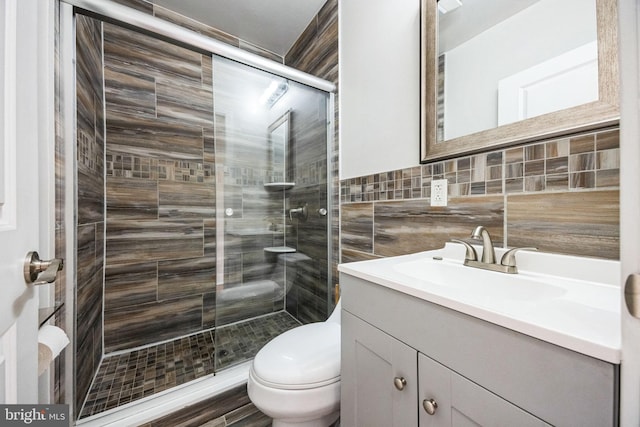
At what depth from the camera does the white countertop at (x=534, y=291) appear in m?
0.36

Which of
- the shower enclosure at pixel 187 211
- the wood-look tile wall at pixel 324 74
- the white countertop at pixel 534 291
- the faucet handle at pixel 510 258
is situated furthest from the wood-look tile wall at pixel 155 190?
the faucet handle at pixel 510 258

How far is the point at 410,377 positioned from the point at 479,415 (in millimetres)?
152

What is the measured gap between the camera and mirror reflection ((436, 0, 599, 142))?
68 cm

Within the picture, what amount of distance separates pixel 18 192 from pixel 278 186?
4.13 feet

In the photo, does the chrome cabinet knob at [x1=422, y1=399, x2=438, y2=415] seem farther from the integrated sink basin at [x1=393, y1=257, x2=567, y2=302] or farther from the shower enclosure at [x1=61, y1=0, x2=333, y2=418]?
the shower enclosure at [x1=61, y1=0, x2=333, y2=418]

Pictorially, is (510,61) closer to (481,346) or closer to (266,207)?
(481,346)

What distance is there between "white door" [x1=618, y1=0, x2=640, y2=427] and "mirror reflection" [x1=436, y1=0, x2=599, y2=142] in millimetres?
550

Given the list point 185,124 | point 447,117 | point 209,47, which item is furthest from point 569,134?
point 185,124

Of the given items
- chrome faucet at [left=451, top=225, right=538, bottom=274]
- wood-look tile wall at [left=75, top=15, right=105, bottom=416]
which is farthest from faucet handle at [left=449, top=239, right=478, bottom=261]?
wood-look tile wall at [left=75, top=15, right=105, bottom=416]

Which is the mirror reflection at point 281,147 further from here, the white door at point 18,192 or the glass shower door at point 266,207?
the white door at point 18,192

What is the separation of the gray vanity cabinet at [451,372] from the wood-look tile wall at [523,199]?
0.47 metres

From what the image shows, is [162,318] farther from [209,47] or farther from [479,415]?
[479,415]

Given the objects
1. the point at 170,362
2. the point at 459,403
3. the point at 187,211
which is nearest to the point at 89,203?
the point at 187,211

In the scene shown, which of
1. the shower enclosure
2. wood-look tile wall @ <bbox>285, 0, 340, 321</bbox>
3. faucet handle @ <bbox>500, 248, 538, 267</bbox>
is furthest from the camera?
wood-look tile wall @ <bbox>285, 0, 340, 321</bbox>
